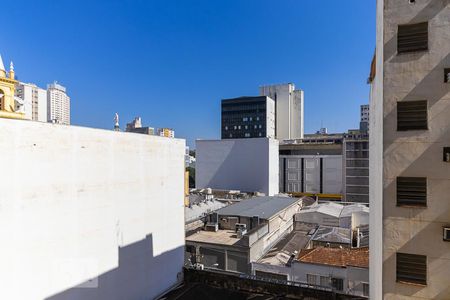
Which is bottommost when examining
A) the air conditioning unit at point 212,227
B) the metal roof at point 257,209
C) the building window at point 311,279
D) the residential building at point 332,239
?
the building window at point 311,279

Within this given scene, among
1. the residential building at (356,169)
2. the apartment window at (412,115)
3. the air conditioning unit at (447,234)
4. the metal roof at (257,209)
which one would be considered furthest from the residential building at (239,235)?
the residential building at (356,169)

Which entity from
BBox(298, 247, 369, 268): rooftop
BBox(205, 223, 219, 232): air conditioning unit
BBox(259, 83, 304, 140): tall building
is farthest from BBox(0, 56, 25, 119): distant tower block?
BBox(259, 83, 304, 140): tall building

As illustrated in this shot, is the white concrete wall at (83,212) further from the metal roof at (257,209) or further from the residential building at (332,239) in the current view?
the metal roof at (257,209)

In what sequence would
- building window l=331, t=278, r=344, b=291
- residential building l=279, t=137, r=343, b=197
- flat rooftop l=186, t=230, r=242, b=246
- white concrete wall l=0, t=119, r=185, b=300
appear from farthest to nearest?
residential building l=279, t=137, r=343, b=197
flat rooftop l=186, t=230, r=242, b=246
building window l=331, t=278, r=344, b=291
white concrete wall l=0, t=119, r=185, b=300

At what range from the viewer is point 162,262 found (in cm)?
1652

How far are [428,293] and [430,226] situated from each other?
2.28m

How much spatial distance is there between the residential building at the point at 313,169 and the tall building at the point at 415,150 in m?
62.5

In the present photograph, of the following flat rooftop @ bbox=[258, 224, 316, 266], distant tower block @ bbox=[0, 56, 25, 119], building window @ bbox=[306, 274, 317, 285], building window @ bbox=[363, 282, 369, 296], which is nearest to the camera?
distant tower block @ bbox=[0, 56, 25, 119]

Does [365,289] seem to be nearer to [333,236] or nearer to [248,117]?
[333,236]

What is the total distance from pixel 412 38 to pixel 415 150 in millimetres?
3856

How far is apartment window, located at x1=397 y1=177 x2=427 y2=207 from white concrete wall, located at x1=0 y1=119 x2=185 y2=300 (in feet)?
38.1

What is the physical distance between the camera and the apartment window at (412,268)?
9.52m

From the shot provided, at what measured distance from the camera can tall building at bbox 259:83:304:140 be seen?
12112cm

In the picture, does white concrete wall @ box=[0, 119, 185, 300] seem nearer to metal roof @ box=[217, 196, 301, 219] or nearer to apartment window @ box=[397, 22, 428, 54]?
apartment window @ box=[397, 22, 428, 54]
